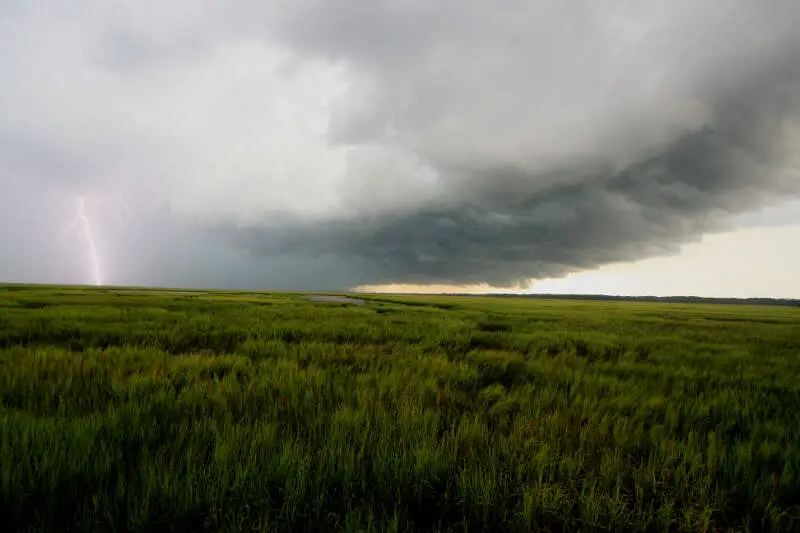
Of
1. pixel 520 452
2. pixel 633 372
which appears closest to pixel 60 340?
pixel 520 452

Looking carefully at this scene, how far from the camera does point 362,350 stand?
8516mm

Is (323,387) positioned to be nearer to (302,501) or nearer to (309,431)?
(309,431)

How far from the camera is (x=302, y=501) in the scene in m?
2.20

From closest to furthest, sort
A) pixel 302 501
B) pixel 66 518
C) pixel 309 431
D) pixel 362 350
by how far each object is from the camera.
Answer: pixel 66 518 < pixel 302 501 < pixel 309 431 < pixel 362 350

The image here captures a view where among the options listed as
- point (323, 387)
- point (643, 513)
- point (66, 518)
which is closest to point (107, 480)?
point (66, 518)

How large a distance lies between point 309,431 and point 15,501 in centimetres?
194

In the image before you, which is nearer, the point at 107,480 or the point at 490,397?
the point at 107,480

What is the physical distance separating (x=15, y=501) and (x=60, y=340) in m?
9.40

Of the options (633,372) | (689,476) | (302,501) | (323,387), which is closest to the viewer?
(302,501)

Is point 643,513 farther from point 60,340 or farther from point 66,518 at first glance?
point 60,340

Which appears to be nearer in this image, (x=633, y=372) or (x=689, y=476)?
(x=689, y=476)

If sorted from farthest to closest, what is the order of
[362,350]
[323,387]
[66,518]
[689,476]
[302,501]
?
[362,350] → [323,387] → [689,476] → [302,501] → [66,518]

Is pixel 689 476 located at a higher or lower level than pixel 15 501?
lower

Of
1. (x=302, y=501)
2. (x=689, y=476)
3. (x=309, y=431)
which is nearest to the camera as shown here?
(x=302, y=501)
